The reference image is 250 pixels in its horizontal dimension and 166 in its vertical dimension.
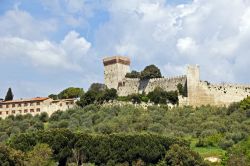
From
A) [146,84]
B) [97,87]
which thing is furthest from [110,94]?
[97,87]

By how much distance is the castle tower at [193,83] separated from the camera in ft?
245

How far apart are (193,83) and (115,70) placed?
13379 mm

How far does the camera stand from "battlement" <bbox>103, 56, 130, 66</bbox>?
84.6 m

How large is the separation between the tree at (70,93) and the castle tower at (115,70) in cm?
769

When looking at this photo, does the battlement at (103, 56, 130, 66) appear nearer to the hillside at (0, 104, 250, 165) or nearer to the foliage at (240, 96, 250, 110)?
the hillside at (0, 104, 250, 165)

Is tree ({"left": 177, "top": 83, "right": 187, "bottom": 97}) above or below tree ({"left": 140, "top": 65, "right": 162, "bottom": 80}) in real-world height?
below

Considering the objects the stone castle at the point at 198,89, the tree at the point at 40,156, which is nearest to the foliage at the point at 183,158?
the tree at the point at 40,156

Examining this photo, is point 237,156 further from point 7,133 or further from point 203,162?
point 7,133

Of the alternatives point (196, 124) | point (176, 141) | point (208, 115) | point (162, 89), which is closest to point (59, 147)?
point (176, 141)

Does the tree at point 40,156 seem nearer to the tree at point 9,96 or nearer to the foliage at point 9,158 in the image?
the foliage at point 9,158

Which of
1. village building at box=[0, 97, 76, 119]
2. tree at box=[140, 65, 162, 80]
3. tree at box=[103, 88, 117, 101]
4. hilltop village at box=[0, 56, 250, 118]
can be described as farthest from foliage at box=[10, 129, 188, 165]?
tree at box=[140, 65, 162, 80]

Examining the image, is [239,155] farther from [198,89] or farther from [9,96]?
[9,96]

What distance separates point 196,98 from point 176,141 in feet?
75.9

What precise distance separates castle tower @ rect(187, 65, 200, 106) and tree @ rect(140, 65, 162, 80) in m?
6.81
